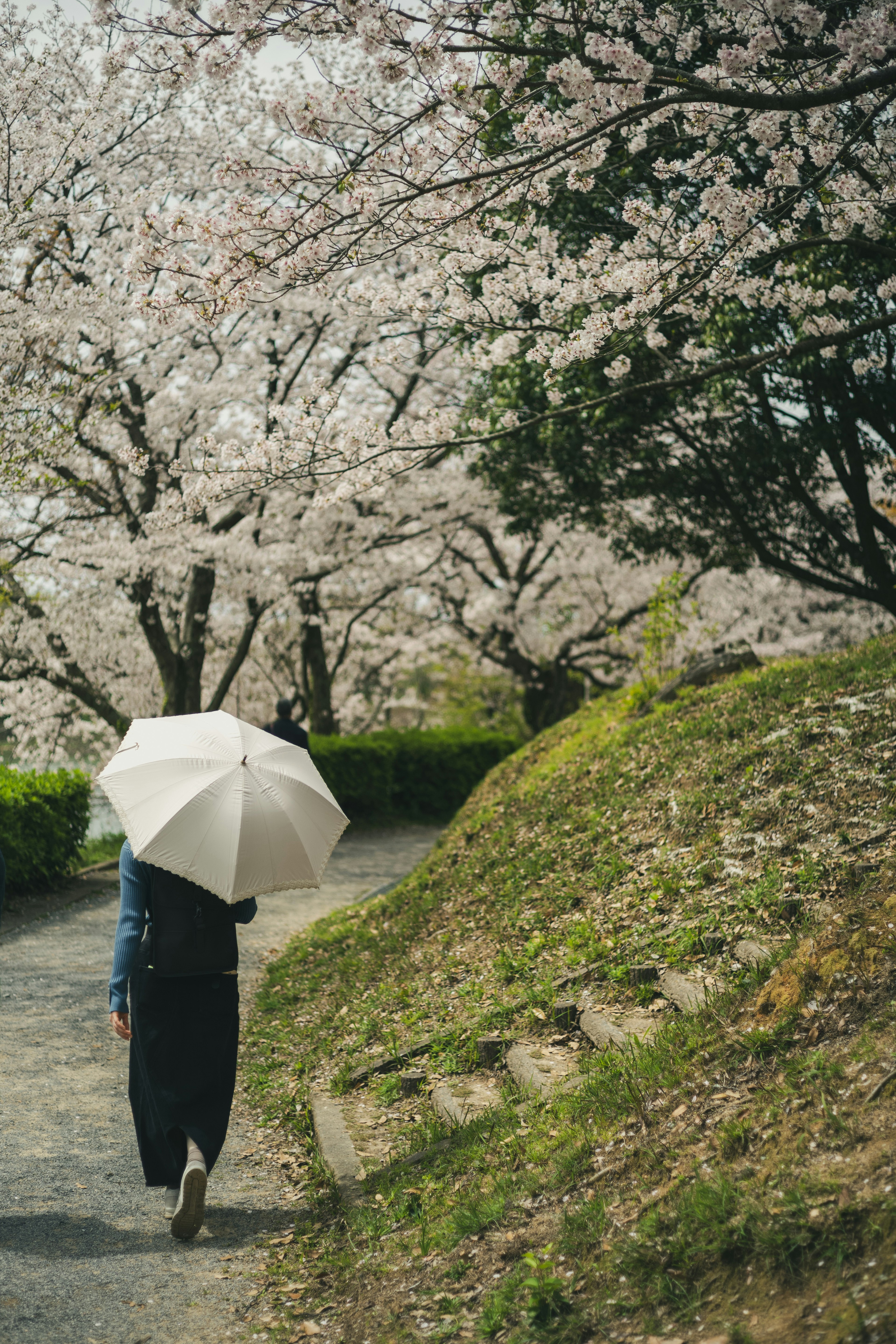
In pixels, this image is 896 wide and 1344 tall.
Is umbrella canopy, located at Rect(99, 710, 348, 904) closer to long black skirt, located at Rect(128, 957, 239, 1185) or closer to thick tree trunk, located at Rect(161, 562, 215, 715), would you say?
long black skirt, located at Rect(128, 957, 239, 1185)

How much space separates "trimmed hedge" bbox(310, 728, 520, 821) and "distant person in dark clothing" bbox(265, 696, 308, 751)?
4.33m

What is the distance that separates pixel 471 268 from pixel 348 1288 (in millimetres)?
5728

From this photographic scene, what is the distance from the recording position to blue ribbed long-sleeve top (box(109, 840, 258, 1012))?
12.2ft

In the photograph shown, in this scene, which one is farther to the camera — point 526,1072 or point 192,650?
point 192,650

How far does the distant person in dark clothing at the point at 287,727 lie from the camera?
434 inches

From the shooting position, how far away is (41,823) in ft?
31.0

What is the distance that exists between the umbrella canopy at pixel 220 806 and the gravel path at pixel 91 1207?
1.28m

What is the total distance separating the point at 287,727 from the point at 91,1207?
7.50 meters

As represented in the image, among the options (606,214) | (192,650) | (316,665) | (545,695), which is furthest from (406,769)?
(606,214)

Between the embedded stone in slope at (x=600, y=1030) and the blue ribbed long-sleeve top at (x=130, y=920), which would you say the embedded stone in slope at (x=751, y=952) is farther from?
the blue ribbed long-sleeve top at (x=130, y=920)

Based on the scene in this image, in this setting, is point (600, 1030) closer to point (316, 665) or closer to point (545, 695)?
point (316, 665)

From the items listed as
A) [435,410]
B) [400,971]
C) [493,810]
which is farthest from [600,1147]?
[493,810]

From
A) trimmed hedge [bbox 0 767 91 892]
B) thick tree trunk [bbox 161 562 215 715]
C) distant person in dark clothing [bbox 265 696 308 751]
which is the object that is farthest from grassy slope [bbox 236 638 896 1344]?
thick tree trunk [bbox 161 562 215 715]

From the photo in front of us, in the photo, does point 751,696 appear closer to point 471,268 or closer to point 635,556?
point 471,268
